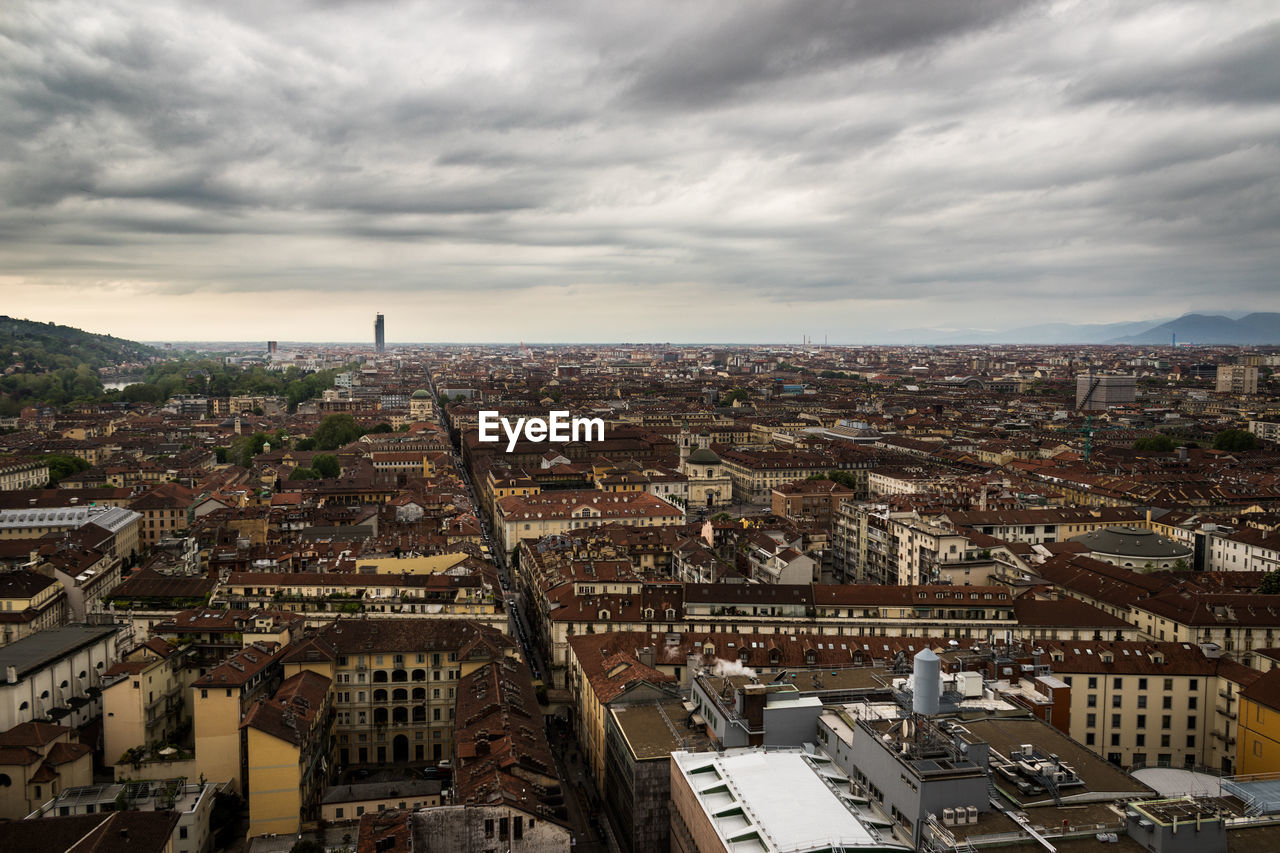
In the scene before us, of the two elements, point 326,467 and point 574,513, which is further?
point 326,467

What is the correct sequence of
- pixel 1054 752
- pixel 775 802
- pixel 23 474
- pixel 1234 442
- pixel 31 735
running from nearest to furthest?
pixel 775 802, pixel 1054 752, pixel 31 735, pixel 23 474, pixel 1234 442

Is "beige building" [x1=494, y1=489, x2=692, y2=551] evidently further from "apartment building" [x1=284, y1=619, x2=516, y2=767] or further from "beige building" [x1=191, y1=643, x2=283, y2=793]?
"beige building" [x1=191, y1=643, x2=283, y2=793]

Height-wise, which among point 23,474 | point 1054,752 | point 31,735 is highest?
point 1054,752

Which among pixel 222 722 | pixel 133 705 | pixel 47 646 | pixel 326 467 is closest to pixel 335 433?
pixel 326 467

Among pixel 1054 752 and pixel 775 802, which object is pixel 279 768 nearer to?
pixel 775 802

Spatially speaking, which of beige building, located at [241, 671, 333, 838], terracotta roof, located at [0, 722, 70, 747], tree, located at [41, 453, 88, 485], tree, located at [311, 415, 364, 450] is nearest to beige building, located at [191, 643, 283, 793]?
beige building, located at [241, 671, 333, 838]

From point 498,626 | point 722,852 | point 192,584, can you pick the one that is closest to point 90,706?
point 192,584

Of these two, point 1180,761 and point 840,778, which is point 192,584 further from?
point 1180,761
